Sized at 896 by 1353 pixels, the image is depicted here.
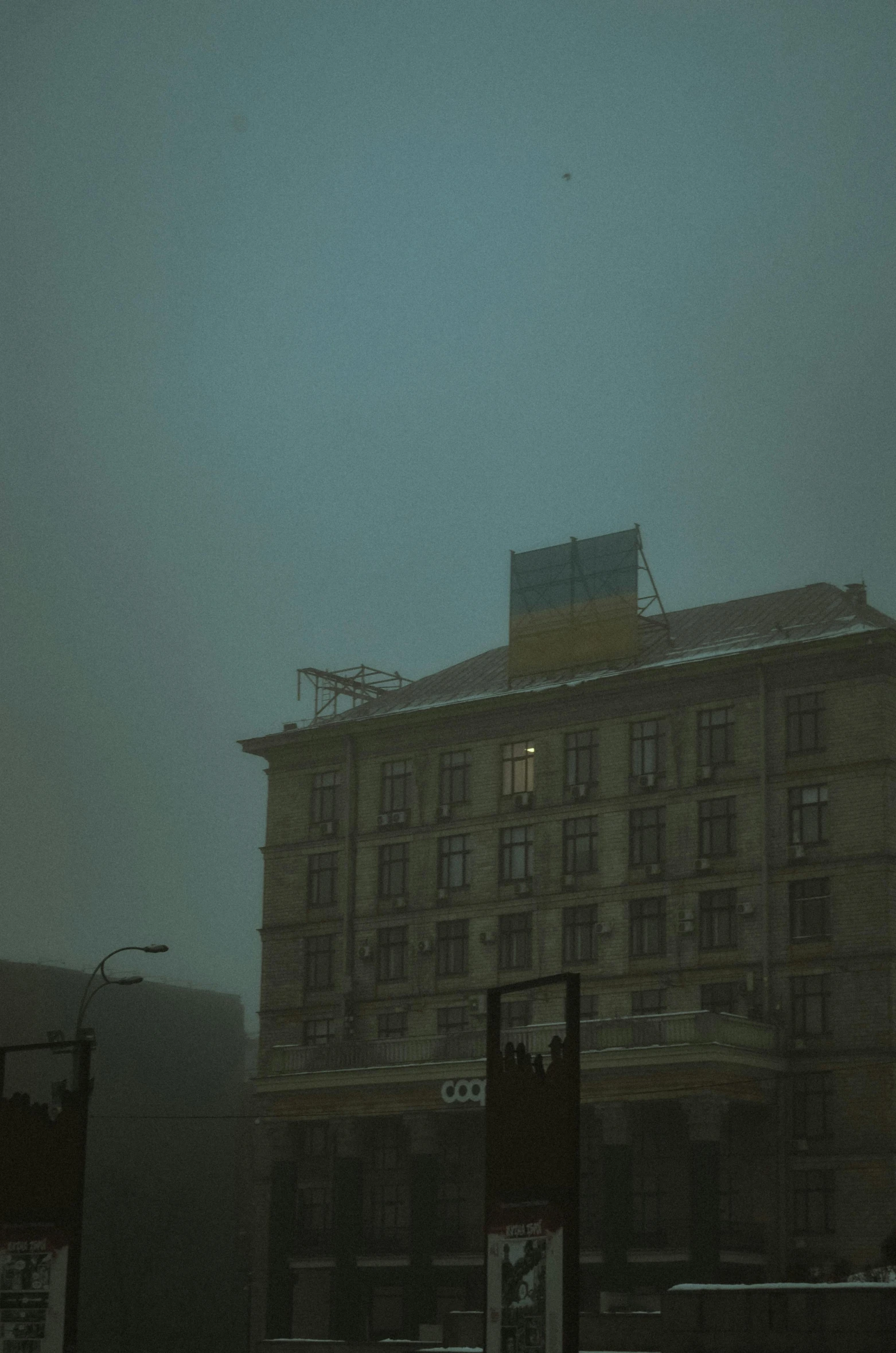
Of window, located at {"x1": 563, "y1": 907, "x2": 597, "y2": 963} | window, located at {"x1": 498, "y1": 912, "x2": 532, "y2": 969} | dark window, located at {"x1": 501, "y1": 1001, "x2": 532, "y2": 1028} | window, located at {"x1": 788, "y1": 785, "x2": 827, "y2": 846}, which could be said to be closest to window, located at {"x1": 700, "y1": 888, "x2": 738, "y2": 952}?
window, located at {"x1": 788, "y1": 785, "x2": 827, "y2": 846}

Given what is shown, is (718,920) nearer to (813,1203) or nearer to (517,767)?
(813,1203)

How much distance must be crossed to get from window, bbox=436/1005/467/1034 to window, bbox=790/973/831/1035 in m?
12.4

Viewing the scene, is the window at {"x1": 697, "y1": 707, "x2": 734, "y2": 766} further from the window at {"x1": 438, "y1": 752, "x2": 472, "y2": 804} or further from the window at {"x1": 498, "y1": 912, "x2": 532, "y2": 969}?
the window at {"x1": 438, "y1": 752, "x2": 472, "y2": 804}

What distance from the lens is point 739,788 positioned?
66.2m

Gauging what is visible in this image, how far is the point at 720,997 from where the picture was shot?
212ft

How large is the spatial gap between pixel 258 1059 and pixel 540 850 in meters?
13.6

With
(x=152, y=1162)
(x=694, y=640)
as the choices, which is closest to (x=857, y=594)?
(x=694, y=640)

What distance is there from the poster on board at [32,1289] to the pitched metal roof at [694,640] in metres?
41.7

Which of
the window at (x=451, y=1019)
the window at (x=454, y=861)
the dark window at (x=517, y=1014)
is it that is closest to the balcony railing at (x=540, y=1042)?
→ the window at (x=451, y=1019)

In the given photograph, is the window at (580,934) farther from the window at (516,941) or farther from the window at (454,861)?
the window at (454,861)

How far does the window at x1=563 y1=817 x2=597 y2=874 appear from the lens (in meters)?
68.9

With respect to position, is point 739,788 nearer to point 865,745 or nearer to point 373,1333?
point 865,745

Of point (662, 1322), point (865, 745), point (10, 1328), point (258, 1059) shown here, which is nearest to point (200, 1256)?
point (258, 1059)

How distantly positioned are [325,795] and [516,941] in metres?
10.8
